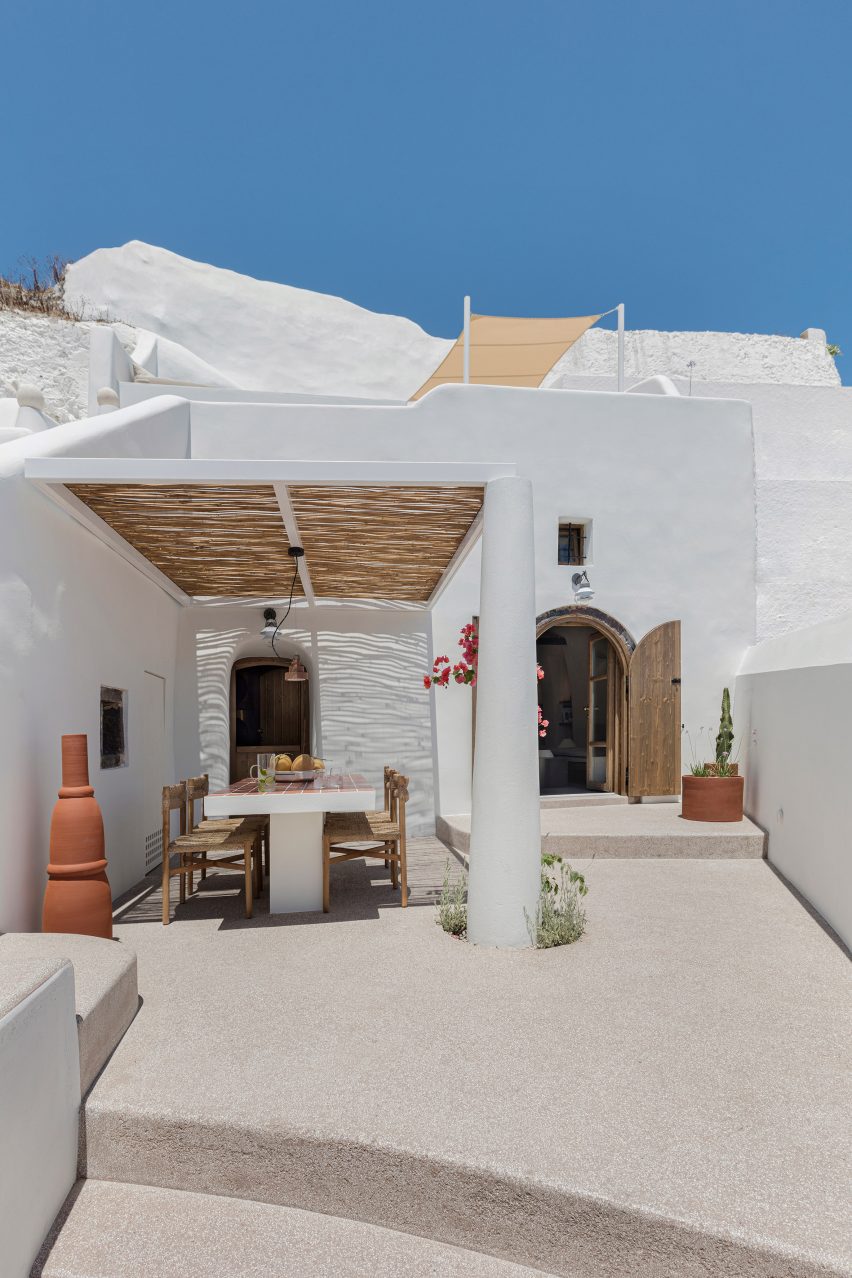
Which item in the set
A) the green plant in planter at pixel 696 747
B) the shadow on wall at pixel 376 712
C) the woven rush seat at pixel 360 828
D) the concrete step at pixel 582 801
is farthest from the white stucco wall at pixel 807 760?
the shadow on wall at pixel 376 712

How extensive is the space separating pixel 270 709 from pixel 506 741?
19.9 ft

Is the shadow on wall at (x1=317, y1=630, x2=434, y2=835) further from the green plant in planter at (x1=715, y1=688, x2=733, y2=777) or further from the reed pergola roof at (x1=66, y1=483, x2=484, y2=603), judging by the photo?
the green plant in planter at (x1=715, y1=688, x2=733, y2=777)

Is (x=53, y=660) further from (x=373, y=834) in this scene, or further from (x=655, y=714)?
(x=655, y=714)

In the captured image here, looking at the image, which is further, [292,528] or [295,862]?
[292,528]

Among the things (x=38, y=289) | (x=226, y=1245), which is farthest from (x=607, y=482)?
(x=38, y=289)

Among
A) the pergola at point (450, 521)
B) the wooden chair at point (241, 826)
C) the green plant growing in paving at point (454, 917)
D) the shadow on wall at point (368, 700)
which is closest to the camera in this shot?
the pergola at point (450, 521)

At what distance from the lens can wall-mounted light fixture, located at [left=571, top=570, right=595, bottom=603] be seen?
842 cm

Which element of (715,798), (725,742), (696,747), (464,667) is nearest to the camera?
(464,667)

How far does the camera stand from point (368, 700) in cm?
861

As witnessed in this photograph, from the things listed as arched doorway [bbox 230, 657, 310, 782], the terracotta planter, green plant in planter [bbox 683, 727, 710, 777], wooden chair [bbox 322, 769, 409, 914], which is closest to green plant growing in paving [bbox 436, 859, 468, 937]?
wooden chair [bbox 322, 769, 409, 914]

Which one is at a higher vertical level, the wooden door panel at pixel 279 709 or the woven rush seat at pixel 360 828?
the wooden door panel at pixel 279 709

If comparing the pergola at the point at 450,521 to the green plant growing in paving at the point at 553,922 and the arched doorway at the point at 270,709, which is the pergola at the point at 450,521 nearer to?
the green plant growing in paving at the point at 553,922

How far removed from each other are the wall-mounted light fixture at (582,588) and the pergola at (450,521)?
9.20 ft

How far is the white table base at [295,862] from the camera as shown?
540 cm
